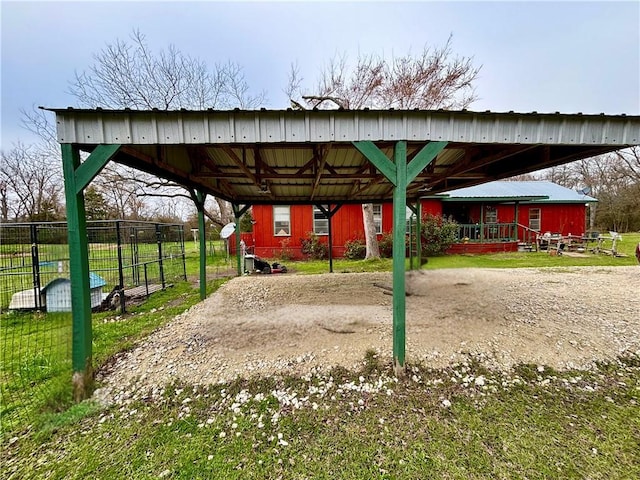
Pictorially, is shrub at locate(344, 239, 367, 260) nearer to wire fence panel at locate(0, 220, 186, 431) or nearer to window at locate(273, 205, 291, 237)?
window at locate(273, 205, 291, 237)

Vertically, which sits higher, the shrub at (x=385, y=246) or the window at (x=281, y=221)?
the window at (x=281, y=221)

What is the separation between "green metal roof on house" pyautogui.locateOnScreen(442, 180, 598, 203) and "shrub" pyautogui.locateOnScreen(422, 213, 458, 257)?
4.39 feet

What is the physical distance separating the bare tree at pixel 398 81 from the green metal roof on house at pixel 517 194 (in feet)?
13.5

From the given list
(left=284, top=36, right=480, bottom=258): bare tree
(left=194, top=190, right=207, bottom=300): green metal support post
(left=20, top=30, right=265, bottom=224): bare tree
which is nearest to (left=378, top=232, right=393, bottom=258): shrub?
(left=284, top=36, right=480, bottom=258): bare tree

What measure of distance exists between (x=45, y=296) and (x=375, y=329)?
5.57 meters

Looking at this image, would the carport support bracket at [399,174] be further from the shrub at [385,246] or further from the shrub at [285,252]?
the shrub at [285,252]

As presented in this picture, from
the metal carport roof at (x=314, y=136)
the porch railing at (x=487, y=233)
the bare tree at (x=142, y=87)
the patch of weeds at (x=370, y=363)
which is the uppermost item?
the bare tree at (x=142, y=87)

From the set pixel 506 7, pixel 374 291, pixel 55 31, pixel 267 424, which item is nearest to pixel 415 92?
pixel 506 7

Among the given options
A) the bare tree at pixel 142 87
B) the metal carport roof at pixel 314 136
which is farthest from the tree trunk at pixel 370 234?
the metal carport roof at pixel 314 136

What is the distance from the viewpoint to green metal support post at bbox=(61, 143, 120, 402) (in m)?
2.47

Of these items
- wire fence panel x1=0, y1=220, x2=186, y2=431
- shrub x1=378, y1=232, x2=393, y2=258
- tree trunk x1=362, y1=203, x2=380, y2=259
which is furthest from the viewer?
shrub x1=378, y1=232, x2=393, y2=258

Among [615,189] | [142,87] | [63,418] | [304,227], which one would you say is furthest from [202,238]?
[615,189]

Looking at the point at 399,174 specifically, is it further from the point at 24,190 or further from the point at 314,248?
the point at 24,190

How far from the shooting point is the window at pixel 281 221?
12.6 m
